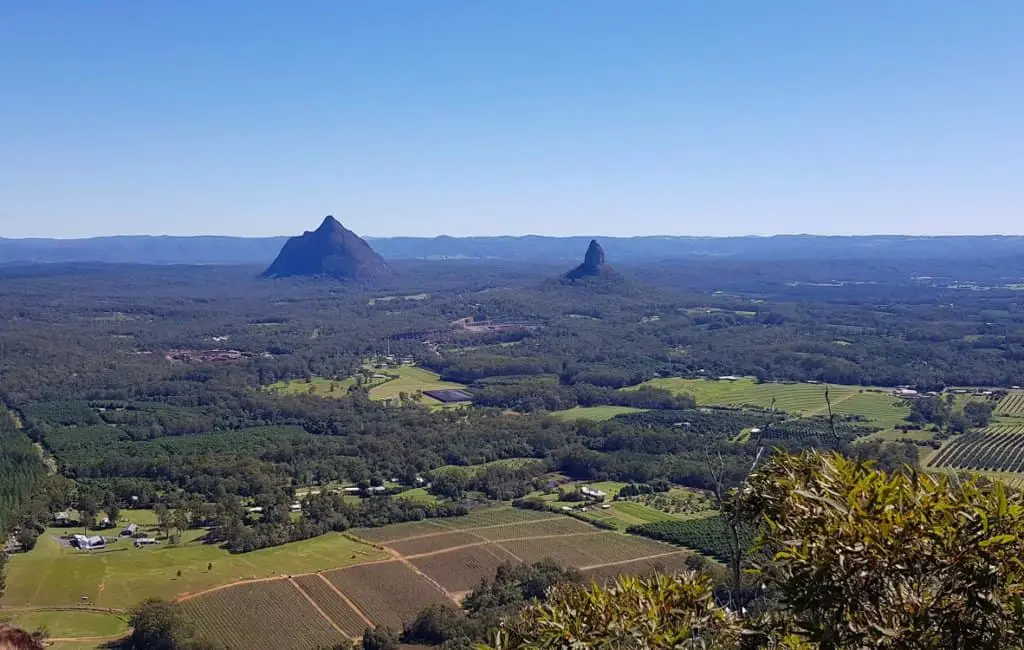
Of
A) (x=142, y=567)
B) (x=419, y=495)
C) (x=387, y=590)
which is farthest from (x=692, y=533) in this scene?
(x=142, y=567)

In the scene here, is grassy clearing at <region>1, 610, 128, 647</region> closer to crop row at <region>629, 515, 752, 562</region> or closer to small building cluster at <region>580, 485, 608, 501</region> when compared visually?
crop row at <region>629, 515, 752, 562</region>

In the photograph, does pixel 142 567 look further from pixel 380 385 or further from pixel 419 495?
pixel 380 385

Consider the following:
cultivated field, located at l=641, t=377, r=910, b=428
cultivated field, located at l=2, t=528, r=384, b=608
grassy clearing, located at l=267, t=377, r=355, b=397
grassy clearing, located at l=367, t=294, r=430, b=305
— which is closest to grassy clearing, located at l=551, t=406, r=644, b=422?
cultivated field, located at l=641, t=377, r=910, b=428

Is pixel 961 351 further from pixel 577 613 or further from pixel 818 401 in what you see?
pixel 577 613

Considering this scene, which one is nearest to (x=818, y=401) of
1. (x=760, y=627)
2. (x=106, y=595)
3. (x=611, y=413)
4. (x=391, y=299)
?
(x=611, y=413)

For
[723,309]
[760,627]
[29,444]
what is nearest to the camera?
[760,627]

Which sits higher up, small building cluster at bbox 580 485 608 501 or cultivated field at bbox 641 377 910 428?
cultivated field at bbox 641 377 910 428
